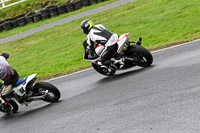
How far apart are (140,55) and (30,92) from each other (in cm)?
317

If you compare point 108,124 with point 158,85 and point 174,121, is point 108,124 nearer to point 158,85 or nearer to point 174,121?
point 174,121

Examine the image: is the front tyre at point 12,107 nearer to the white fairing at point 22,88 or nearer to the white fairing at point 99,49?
the white fairing at point 22,88

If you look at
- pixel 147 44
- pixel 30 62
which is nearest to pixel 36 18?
pixel 30 62

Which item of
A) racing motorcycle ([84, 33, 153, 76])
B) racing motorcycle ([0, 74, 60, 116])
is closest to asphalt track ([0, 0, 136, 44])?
racing motorcycle ([84, 33, 153, 76])

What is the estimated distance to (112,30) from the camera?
18.3 meters

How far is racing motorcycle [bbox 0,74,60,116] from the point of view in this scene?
8.79 metres

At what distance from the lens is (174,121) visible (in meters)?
5.79

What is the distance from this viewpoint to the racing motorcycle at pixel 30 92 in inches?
346

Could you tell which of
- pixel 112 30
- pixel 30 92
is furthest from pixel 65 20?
pixel 30 92

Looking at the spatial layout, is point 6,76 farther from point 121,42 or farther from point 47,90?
point 121,42

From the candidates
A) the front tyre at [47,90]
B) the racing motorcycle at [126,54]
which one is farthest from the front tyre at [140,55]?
the front tyre at [47,90]

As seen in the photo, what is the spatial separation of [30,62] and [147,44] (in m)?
6.31

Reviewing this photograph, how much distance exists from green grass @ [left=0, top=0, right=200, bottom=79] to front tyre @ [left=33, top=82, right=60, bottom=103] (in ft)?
12.0

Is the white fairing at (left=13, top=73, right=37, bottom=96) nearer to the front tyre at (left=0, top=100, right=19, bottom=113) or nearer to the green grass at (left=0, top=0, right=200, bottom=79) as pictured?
the front tyre at (left=0, top=100, right=19, bottom=113)
